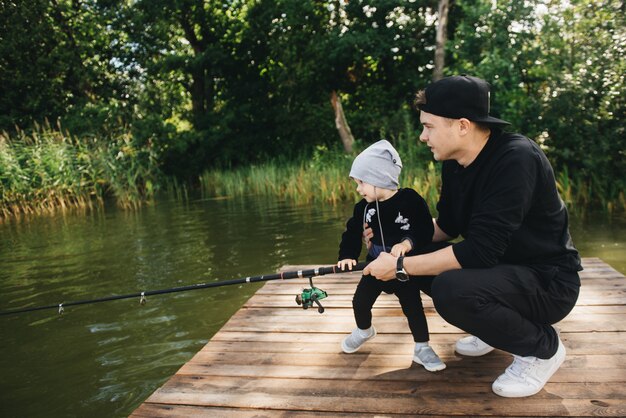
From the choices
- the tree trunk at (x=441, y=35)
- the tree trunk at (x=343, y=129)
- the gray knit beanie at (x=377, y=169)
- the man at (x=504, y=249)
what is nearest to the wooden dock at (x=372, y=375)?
the man at (x=504, y=249)

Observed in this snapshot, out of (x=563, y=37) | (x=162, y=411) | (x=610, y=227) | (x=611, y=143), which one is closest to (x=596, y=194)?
(x=611, y=143)

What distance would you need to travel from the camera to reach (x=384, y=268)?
221 cm

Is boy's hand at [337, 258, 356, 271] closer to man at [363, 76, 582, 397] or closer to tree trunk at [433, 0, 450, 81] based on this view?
man at [363, 76, 582, 397]

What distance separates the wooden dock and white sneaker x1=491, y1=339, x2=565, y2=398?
0.03 metres

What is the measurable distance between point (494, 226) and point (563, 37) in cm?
940

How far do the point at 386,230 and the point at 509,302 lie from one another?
0.72m

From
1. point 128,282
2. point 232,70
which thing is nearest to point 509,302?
point 128,282

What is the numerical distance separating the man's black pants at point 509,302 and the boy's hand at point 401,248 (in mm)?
251

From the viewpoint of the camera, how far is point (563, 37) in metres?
9.64

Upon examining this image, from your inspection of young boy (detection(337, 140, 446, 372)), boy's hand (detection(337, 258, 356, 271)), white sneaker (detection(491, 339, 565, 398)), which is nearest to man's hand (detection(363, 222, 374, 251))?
young boy (detection(337, 140, 446, 372))

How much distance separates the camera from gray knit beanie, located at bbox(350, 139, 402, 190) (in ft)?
8.13

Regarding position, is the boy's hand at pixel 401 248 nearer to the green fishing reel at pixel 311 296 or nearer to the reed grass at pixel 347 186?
the green fishing reel at pixel 311 296

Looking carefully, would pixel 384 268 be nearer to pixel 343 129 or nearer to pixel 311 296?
pixel 311 296

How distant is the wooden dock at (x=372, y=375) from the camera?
78.5 inches
